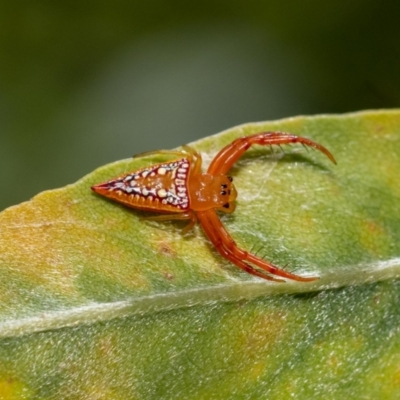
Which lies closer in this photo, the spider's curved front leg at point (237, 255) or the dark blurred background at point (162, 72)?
the spider's curved front leg at point (237, 255)

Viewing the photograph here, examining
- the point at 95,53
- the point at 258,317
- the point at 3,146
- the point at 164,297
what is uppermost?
the point at 95,53

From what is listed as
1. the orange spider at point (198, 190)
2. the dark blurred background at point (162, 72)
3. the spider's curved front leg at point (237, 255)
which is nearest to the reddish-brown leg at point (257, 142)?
the orange spider at point (198, 190)

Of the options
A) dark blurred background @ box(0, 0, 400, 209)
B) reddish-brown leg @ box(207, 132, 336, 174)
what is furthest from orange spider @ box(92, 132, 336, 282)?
dark blurred background @ box(0, 0, 400, 209)

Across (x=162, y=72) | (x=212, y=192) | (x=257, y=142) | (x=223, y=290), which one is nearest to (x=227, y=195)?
(x=212, y=192)

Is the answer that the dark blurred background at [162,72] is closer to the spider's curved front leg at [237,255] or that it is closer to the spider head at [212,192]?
the spider head at [212,192]

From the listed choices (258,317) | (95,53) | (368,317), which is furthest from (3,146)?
(368,317)

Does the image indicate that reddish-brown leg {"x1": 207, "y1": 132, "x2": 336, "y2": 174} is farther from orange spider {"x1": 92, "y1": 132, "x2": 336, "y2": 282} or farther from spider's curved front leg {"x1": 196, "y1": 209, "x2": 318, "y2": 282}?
spider's curved front leg {"x1": 196, "y1": 209, "x2": 318, "y2": 282}

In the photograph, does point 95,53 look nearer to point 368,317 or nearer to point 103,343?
point 103,343
